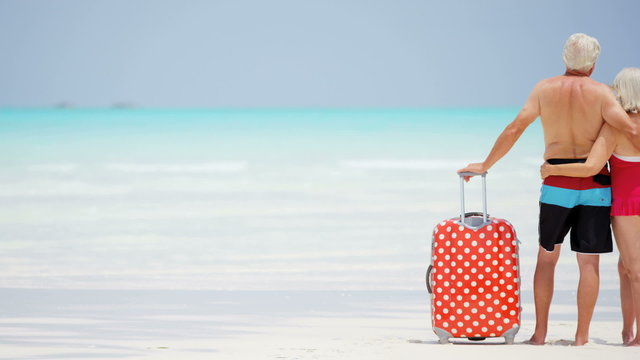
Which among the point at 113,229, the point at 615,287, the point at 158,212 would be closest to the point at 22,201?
the point at 158,212

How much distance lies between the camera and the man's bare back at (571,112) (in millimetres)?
3834

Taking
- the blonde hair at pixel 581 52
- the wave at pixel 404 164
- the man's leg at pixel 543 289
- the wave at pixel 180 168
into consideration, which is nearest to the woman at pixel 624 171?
the blonde hair at pixel 581 52

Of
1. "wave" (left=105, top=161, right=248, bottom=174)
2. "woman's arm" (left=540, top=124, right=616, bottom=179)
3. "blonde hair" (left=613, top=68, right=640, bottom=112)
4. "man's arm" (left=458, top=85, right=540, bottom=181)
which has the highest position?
"blonde hair" (left=613, top=68, right=640, bottom=112)

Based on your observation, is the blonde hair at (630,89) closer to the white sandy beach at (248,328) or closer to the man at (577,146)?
the man at (577,146)

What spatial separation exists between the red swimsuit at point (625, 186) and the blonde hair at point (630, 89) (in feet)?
0.60

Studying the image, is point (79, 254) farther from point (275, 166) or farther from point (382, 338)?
point (275, 166)

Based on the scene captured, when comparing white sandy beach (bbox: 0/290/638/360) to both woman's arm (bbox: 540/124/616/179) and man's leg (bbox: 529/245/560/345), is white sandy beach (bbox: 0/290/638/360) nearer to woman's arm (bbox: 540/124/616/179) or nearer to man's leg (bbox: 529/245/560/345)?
man's leg (bbox: 529/245/560/345)

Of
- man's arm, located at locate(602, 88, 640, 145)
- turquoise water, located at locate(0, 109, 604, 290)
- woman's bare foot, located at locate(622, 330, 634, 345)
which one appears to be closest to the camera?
man's arm, located at locate(602, 88, 640, 145)

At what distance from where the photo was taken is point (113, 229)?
8422 mm

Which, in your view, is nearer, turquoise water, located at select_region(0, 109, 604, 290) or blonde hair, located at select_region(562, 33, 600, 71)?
blonde hair, located at select_region(562, 33, 600, 71)

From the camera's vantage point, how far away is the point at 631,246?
388 cm

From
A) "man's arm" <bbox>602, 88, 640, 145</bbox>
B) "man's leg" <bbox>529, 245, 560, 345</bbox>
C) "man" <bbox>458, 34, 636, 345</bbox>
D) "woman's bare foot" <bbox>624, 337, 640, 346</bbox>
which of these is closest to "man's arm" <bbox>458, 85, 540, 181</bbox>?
"man" <bbox>458, 34, 636, 345</bbox>

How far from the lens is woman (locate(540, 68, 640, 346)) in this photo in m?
3.80

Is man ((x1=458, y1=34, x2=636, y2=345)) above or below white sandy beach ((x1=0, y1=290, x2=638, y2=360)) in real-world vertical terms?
above
